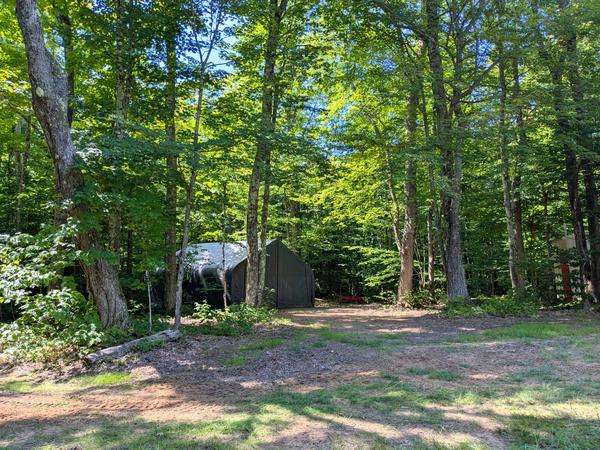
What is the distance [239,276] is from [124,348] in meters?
7.03

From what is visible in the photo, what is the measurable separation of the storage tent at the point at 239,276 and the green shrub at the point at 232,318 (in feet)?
10.5

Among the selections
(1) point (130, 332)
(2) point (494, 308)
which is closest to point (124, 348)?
(1) point (130, 332)

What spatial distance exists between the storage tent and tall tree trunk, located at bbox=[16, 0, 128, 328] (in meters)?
5.51

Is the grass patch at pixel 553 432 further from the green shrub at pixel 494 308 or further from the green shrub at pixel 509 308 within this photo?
the green shrub at pixel 509 308

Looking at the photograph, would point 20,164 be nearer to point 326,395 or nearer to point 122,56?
point 122,56

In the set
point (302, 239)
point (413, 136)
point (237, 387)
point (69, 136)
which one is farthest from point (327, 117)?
point (237, 387)

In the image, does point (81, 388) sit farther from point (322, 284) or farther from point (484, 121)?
point (322, 284)

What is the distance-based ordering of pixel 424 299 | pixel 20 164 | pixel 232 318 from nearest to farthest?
pixel 232 318 → pixel 20 164 → pixel 424 299

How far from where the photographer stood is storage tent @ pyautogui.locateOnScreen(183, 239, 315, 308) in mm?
13443

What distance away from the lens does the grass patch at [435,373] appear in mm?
4898

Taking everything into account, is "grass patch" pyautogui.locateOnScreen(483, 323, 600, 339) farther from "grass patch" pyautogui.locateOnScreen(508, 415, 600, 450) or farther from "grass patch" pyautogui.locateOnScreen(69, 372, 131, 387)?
"grass patch" pyautogui.locateOnScreen(69, 372, 131, 387)

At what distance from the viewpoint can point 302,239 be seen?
21422 millimetres

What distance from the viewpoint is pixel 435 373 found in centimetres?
510

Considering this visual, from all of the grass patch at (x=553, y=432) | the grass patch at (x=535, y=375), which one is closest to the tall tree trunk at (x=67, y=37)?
the grass patch at (x=535, y=375)
